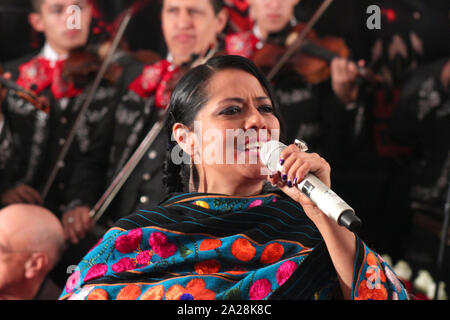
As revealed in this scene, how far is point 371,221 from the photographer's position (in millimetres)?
2709

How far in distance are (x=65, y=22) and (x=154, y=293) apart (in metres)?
2.10

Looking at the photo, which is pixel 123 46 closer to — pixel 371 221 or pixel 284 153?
pixel 371 221

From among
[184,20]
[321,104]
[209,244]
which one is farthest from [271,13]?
[209,244]

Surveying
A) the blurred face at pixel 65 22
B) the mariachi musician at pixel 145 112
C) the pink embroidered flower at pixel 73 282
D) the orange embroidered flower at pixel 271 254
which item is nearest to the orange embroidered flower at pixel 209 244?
the orange embroidered flower at pixel 271 254

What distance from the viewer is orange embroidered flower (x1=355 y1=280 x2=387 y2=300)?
1.21m

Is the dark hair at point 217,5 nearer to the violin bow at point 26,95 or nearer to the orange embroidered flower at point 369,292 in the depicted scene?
the violin bow at point 26,95

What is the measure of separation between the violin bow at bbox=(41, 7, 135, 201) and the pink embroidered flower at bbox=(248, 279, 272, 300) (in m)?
1.82

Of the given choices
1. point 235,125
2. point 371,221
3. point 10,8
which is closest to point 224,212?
point 235,125

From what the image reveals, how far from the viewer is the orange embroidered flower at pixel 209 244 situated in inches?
55.2

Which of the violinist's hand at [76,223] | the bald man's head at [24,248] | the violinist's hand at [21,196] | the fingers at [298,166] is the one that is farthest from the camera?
the violinist's hand at [21,196]

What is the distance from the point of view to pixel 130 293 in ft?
4.47

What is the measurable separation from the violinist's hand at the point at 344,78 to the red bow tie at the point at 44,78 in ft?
4.38

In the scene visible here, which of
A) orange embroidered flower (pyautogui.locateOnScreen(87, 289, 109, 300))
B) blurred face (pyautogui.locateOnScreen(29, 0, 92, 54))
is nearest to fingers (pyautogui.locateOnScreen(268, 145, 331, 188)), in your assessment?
orange embroidered flower (pyautogui.locateOnScreen(87, 289, 109, 300))

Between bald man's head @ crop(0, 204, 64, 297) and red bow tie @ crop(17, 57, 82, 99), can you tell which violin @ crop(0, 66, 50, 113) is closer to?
red bow tie @ crop(17, 57, 82, 99)
